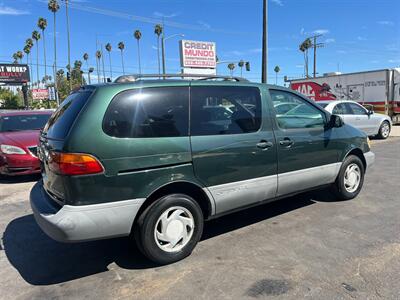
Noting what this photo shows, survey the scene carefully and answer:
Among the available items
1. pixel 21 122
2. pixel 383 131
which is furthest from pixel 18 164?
pixel 383 131

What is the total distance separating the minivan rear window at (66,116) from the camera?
10.8ft

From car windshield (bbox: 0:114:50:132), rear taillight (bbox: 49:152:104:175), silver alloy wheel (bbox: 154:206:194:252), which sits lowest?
silver alloy wheel (bbox: 154:206:194:252)

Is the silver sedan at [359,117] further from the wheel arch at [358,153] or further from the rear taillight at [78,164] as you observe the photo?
the rear taillight at [78,164]

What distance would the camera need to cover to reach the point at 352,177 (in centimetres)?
549

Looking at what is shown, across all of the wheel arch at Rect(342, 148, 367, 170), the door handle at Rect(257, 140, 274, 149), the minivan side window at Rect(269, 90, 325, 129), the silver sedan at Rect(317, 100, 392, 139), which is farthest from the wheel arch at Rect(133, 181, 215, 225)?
the silver sedan at Rect(317, 100, 392, 139)

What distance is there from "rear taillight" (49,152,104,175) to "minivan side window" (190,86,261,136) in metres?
1.01

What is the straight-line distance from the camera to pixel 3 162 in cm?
714

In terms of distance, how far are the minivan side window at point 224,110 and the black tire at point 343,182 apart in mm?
1838

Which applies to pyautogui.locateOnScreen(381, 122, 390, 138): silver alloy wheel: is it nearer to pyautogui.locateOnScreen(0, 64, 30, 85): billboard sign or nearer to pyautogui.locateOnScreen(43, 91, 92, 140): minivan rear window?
pyautogui.locateOnScreen(43, 91, 92, 140): minivan rear window

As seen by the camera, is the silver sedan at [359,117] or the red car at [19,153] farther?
the silver sedan at [359,117]

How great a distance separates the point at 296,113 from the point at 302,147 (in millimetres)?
498

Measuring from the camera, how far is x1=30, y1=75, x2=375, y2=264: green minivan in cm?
310

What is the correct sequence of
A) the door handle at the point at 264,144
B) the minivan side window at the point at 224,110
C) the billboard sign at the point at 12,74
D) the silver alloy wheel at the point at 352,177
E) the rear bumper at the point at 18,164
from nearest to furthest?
the minivan side window at the point at 224,110, the door handle at the point at 264,144, the silver alloy wheel at the point at 352,177, the rear bumper at the point at 18,164, the billboard sign at the point at 12,74

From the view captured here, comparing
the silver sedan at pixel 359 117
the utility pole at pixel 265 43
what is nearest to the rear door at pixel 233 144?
the silver sedan at pixel 359 117
